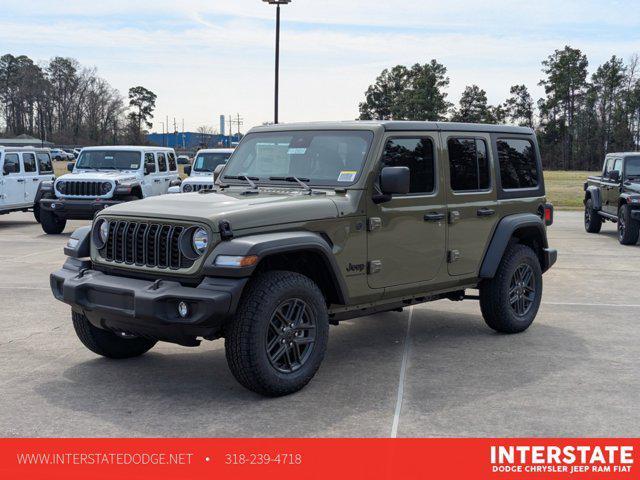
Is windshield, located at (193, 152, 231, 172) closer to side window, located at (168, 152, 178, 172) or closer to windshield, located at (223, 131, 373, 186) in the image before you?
side window, located at (168, 152, 178, 172)

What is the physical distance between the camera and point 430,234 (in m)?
6.45

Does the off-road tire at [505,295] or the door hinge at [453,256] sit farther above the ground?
the door hinge at [453,256]

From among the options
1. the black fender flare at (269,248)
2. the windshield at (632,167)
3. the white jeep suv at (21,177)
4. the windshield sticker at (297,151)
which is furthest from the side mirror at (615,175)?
the white jeep suv at (21,177)

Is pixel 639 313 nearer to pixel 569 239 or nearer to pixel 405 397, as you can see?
pixel 405 397

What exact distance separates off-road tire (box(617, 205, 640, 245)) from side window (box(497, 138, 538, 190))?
26.0ft

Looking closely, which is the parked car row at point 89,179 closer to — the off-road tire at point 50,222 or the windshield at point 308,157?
the off-road tire at point 50,222

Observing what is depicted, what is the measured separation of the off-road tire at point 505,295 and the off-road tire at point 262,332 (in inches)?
92.5

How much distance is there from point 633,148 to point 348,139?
101525mm

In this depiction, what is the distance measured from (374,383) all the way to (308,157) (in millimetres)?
1856

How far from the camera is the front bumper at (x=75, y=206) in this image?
15945mm

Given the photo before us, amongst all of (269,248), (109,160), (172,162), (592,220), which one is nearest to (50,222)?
(109,160)

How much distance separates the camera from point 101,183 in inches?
640

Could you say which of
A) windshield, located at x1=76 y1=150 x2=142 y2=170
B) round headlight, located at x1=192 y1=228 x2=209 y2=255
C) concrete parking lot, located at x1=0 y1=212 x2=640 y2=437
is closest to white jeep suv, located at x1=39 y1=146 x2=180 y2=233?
windshield, located at x1=76 y1=150 x2=142 y2=170

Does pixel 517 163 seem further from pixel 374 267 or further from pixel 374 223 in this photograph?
pixel 374 267
